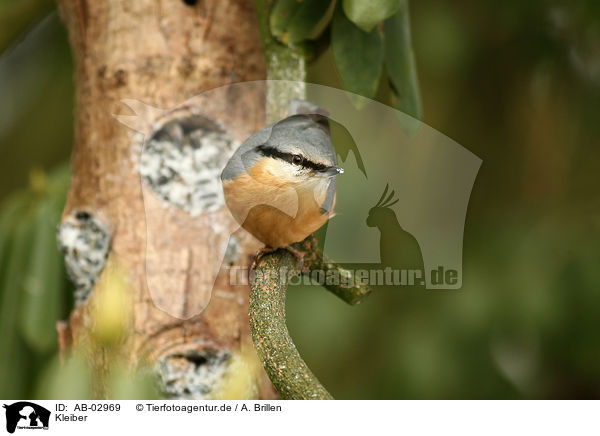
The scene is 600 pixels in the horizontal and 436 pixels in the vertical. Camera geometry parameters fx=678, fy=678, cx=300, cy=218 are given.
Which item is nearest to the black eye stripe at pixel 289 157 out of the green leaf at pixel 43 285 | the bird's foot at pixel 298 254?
the bird's foot at pixel 298 254

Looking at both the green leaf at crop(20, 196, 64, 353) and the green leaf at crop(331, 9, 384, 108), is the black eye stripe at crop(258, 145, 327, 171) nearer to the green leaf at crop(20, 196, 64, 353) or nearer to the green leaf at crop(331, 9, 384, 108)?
the green leaf at crop(331, 9, 384, 108)

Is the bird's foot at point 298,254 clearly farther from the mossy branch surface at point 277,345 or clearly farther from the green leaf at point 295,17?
the green leaf at point 295,17

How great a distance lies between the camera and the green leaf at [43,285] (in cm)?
130

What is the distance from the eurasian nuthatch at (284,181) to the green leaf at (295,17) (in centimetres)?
17

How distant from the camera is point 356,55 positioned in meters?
1.13

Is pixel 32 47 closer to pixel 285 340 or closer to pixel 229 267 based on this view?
pixel 229 267

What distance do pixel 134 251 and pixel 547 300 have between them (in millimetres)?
1020

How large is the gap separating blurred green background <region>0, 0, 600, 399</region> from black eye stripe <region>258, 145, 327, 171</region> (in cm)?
65

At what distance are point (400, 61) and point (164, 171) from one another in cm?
45

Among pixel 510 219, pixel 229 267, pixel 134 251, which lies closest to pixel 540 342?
pixel 510 219

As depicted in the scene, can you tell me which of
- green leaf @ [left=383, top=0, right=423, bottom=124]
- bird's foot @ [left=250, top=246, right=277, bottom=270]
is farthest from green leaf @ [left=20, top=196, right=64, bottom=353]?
green leaf @ [left=383, top=0, right=423, bottom=124]

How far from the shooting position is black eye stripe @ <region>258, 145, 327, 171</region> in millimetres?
942

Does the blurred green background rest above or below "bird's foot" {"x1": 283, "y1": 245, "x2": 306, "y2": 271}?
above

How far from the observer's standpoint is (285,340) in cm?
81
